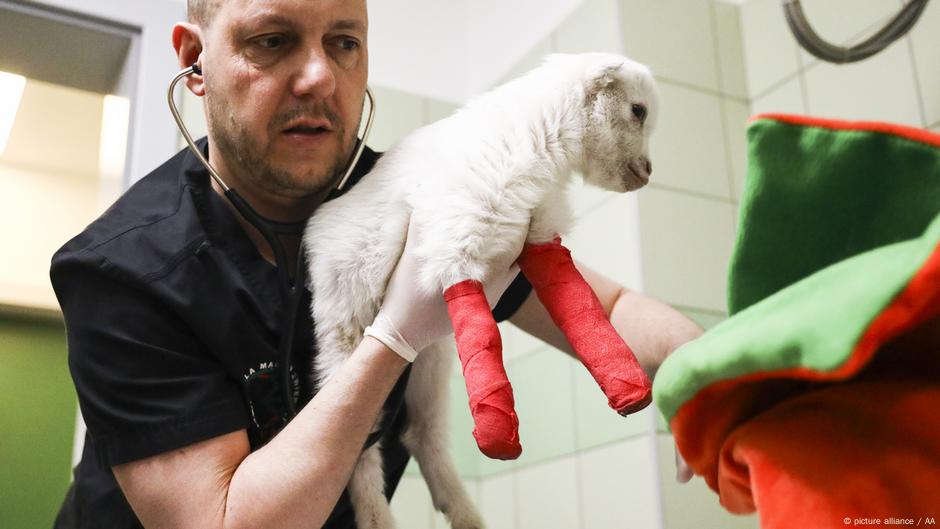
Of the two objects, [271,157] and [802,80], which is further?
[802,80]

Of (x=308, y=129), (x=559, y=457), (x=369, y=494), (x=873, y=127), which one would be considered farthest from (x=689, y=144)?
(x=873, y=127)

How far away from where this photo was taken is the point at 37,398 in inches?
72.1

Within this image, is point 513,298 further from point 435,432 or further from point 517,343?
point 517,343

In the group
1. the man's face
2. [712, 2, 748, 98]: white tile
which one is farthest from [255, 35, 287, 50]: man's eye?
[712, 2, 748, 98]: white tile

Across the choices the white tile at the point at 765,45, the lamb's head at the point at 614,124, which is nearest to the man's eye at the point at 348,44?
the lamb's head at the point at 614,124

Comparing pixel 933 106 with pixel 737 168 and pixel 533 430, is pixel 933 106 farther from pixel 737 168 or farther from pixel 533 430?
pixel 533 430

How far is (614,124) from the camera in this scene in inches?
30.1

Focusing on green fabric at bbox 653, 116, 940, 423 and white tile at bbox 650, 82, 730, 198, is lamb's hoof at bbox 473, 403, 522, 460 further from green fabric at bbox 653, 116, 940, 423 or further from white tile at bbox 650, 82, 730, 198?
white tile at bbox 650, 82, 730, 198

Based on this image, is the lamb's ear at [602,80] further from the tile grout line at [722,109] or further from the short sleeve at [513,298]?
the tile grout line at [722,109]

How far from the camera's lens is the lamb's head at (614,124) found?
29.8 inches

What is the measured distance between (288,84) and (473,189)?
0.29 m

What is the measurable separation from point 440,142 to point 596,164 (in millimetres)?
152

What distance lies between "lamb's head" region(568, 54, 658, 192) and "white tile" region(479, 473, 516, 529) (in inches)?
41.5

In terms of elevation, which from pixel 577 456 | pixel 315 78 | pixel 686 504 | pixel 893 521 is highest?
pixel 893 521
